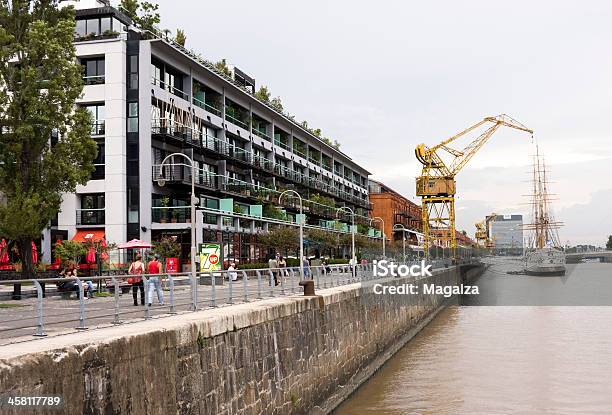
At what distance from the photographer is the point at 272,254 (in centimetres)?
6794

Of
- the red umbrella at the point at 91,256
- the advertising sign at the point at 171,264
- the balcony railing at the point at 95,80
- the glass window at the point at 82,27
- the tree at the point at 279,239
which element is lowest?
the advertising sign at the point at 171,264

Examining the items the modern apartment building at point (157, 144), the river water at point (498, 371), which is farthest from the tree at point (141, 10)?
the river water at point (498, 371)

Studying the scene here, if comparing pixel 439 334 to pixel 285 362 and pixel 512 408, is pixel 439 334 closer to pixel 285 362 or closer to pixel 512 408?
pixel 512 408

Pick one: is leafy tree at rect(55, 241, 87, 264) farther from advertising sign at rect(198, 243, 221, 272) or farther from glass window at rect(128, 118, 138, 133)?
glass window at rect(128, 118, 138, 133)

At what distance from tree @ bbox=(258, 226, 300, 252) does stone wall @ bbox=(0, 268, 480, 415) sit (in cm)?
3799

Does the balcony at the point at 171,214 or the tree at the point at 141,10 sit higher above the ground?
the tree at the point at 141,10

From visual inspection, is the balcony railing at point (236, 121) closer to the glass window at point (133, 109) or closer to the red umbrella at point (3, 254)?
the glass window at point (133, 109)

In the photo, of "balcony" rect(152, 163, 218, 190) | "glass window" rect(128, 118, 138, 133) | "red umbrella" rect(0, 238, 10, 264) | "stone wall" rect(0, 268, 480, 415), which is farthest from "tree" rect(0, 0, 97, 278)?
"balcony" rect(152, 163, 218, 190)

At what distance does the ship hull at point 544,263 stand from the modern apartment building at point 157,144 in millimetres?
78821

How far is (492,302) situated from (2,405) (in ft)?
205

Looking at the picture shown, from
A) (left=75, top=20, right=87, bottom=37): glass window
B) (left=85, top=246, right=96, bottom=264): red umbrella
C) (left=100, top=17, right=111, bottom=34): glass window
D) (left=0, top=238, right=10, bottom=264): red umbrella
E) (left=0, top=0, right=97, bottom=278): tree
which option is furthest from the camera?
(left=75, top=20, right=87, bottom=37): glass window

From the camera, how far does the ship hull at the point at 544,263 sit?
13000 cm

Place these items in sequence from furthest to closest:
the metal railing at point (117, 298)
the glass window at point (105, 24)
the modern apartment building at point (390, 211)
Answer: the modern apartment building at point (390, 211)
the glass window at point (105, 24)
the metal railing at point (117, 298)

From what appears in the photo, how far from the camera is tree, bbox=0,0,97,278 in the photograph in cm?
2989
